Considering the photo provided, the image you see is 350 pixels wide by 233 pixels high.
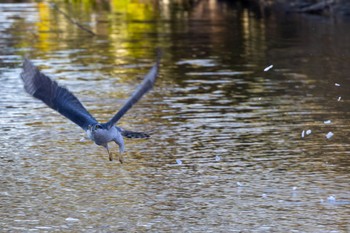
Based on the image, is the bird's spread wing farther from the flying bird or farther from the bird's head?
the bird's head

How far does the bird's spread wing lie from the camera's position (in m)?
10.6

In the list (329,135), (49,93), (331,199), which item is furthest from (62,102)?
(329,135)

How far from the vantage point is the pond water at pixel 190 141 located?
1053cm

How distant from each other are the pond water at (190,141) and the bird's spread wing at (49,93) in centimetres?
93

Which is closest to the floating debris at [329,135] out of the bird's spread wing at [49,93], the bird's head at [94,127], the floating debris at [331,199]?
the floating debris at [331,199]

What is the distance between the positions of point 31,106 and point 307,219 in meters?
8.45

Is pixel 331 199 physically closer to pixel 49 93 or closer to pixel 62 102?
pixel 62 102

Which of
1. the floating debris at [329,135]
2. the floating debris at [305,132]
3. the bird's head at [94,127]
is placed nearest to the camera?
the bird's head at [94,127]

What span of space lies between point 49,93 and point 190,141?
4030 millimetres

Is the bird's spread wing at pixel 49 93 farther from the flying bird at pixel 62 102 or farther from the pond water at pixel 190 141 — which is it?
the pond water at pixel 190 141

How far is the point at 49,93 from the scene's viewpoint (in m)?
10.6

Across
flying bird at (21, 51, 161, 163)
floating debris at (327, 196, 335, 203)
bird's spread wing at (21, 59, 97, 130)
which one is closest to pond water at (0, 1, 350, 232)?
floating debris at (327, 196, 335, 203)

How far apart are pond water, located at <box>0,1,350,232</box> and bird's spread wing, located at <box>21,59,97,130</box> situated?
36.5 inches

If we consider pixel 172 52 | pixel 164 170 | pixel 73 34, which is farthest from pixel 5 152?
pixel 73 34
